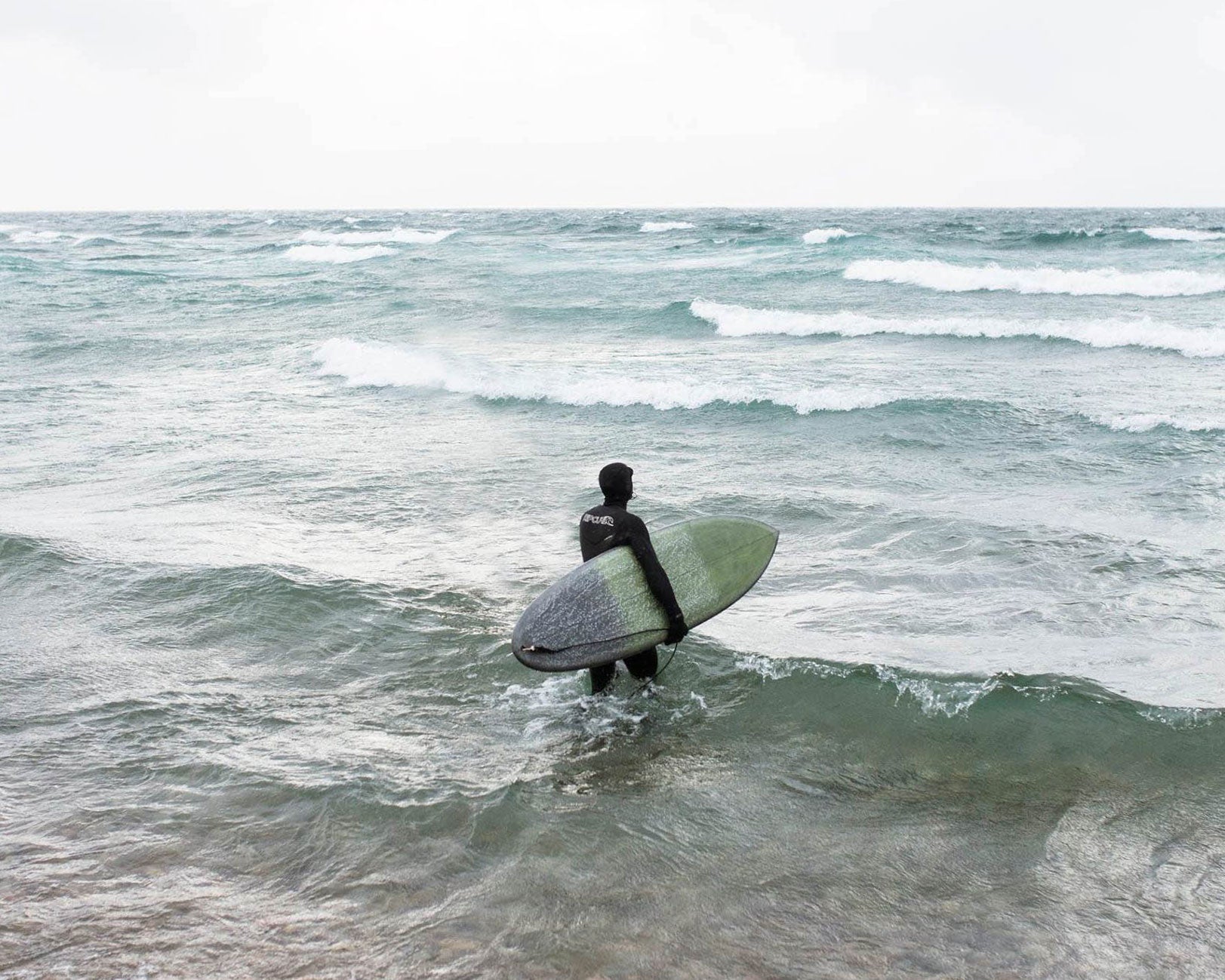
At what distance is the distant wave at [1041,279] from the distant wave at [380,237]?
2611 cm

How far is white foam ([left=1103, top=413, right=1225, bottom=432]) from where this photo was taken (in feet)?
41.1

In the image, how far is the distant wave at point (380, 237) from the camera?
172 feet

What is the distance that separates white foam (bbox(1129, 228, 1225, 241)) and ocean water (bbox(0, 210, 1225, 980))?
32.2 m

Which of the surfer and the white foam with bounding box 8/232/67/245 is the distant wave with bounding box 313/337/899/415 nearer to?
the surfer

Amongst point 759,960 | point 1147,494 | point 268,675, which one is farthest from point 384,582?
point 1147,494

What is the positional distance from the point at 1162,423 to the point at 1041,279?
17.3m

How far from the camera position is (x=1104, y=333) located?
1973cm

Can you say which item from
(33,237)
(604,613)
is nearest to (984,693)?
(604,613)

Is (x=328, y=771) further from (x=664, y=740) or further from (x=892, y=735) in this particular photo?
(x=892, y=735)

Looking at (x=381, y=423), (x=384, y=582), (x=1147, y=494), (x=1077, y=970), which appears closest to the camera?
(x=1077, y=970)

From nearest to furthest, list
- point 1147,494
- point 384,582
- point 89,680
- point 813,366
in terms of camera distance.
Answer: point 89,680 → point 384,582 → point 1147,494 → point 813,366

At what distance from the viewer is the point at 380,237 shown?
57.3 m

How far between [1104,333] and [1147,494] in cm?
1099

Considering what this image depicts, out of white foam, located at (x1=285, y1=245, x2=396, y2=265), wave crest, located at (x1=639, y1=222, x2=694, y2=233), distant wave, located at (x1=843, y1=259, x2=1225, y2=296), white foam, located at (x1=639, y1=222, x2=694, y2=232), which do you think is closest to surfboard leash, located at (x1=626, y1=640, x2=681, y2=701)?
distant wave, located at (x1=843, y1=259, x2=1225, y2=296)
